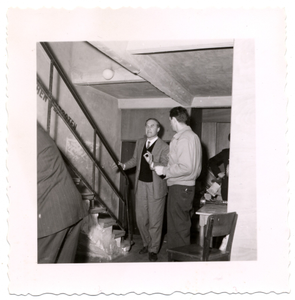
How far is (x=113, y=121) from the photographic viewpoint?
17.8 ft

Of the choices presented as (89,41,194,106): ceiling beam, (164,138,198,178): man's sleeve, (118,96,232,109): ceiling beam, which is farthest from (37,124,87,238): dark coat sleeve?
(118,96,232,109): ceiling beam

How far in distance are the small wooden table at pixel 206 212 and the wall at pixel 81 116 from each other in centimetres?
203

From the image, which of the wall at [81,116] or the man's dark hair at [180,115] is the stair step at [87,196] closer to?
the wall at [81,116]

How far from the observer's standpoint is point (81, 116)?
4289mm

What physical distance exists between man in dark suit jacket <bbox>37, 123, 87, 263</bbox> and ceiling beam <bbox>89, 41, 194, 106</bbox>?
838mm

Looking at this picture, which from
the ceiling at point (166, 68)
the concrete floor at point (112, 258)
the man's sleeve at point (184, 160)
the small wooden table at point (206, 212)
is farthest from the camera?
the concrete floor at point (112, 258)

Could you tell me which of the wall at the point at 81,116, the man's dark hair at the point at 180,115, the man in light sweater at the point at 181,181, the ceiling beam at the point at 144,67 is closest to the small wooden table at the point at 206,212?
the man in light sweater at the point at 181,181

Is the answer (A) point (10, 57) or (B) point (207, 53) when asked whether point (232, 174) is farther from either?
(A) point (10, 57)

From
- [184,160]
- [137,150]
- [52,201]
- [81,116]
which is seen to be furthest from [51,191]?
[81,116]

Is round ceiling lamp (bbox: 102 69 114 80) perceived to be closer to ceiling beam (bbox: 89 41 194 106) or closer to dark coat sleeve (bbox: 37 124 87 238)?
ceiling beam (bbox: 89 41 194 106)

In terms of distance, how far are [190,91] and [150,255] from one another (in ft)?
8.42

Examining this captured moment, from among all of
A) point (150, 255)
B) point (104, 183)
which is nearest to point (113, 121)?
point (104, 183)

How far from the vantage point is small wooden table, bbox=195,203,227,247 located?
244 cm

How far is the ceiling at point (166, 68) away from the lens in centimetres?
228
